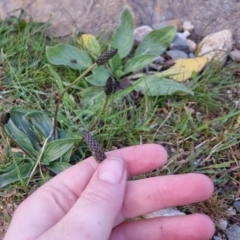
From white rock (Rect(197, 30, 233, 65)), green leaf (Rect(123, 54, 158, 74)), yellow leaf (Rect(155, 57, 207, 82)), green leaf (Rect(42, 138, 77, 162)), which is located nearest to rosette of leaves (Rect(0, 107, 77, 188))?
green leaf (Rect(42, 138, 77, 162))

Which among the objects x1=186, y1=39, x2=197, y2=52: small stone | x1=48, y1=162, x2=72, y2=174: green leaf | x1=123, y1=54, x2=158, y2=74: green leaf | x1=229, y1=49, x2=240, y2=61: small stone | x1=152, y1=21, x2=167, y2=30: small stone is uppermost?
x1=123, y1=54, x2=158, y2=74: green leaf

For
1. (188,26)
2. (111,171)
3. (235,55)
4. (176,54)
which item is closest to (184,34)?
(188,26)

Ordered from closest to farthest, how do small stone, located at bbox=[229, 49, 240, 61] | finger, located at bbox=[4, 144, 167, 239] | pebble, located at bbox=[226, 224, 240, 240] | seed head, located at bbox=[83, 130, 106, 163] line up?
finger, located at bbox=[4, 144, 167, 239] < seed head, located at bbox=[83, 130, 106, 163] < pebble, located at bbox=[226, 224, 240, 240] < small stone, located at bbox=[229, 49, 240, 61]

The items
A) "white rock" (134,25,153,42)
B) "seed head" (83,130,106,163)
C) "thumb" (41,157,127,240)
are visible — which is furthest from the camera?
"white rock" (134,25,153,42)

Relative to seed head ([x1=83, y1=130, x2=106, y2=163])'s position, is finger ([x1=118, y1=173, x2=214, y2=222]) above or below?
below

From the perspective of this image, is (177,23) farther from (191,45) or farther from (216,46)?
(216,46)

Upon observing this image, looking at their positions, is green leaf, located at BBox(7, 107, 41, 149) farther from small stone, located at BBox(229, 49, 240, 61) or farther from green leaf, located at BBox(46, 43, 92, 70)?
small stone, located at BBox(229, 49, 240, 61)

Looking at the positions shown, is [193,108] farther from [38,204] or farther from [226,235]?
[38,204]
